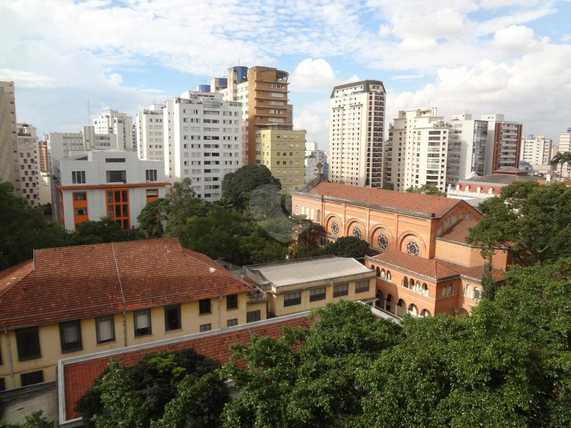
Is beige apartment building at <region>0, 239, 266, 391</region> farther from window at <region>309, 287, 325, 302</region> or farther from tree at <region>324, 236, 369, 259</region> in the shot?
tree at <region>324, 236, 369, 259</region>

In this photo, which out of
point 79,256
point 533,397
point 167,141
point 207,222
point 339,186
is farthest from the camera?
point 167,141

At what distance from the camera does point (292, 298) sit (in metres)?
24.5

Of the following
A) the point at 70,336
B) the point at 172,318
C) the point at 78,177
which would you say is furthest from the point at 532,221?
the point at 78,177

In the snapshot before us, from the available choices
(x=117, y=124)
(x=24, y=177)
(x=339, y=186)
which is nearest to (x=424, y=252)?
(x=339, y=186)

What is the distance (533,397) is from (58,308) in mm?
17075

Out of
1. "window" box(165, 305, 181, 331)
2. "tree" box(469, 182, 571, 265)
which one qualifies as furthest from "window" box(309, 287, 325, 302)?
"tree" box(469, 182, 571, 265)

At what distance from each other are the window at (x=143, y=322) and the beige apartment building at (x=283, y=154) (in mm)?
58470

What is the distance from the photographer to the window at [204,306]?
66.1ft

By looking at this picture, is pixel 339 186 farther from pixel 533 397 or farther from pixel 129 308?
pixel 533 397

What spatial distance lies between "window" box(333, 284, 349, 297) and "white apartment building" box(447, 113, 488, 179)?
71.6 meters

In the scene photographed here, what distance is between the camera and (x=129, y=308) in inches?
714

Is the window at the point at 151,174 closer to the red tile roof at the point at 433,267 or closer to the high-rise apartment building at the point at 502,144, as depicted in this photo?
the red tile roof at the point at 433,267

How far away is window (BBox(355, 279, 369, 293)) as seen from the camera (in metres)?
27.1

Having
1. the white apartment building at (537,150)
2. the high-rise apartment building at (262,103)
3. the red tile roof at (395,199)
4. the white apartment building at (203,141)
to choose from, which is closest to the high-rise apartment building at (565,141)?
the white apartment building at (537,150)
